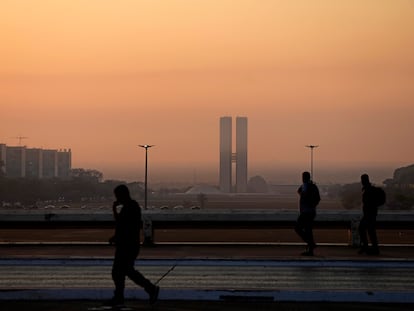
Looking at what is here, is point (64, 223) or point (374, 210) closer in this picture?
point (374, 210)

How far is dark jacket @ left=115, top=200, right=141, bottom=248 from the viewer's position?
12938 millimetres

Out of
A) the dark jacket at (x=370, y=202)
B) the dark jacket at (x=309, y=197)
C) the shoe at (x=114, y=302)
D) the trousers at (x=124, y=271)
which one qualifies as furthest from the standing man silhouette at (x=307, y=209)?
the shoe at (x=114, y=302)

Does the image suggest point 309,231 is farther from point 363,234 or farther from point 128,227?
point 128,227

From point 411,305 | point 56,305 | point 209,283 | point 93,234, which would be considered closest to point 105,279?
point 209,283

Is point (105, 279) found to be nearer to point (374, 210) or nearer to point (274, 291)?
point (274, 291)

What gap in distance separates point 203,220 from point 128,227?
10764 mm

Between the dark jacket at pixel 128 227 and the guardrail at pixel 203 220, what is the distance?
32.5ft

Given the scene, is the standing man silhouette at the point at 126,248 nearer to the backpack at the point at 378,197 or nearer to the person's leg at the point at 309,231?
the person's leg at the point at 309,231

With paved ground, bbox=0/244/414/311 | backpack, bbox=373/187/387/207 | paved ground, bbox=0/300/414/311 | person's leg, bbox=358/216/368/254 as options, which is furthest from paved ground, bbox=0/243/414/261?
paved ground, bbox=0/300/414/311

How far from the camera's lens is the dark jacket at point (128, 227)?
12938 mm

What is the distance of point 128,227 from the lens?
42.5 feet

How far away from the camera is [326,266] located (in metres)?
18.2

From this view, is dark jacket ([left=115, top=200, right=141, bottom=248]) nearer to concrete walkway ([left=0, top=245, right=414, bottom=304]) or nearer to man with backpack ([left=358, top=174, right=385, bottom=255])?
concrete walkway ([left=0, top=245, right=414, bottom=304])

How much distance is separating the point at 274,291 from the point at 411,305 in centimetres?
202
